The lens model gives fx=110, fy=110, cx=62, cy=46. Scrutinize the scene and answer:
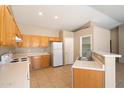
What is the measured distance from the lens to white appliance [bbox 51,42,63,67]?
6383 millimetres

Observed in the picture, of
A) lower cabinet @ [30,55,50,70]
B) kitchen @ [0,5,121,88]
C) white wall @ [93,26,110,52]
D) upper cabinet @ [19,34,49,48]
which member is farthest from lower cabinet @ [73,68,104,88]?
upper cabinet @ [19,34,49,48]

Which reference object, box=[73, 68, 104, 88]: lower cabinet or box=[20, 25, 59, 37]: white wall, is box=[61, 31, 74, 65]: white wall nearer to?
box=[20, 25, 59, 37]: white wall

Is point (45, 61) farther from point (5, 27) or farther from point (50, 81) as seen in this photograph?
point (5, 27)

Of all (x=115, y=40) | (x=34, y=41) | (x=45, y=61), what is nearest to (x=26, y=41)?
(x=34, y=41)

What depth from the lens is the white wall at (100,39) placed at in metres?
5.27

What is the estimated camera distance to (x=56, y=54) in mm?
6473

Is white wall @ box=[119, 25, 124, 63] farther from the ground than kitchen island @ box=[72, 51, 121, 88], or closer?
farther from the ground

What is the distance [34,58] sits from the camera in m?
5.82

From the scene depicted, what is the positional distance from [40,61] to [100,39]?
339cm

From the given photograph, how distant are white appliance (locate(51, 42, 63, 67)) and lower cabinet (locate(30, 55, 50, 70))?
35cm

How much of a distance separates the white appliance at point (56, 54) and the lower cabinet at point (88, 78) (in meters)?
3.67

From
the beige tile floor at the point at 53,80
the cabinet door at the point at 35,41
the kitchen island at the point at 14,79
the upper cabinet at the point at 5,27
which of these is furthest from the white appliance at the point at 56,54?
the upper cabinet at the point at 5,27

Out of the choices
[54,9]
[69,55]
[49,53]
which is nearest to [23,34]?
[49,53]
